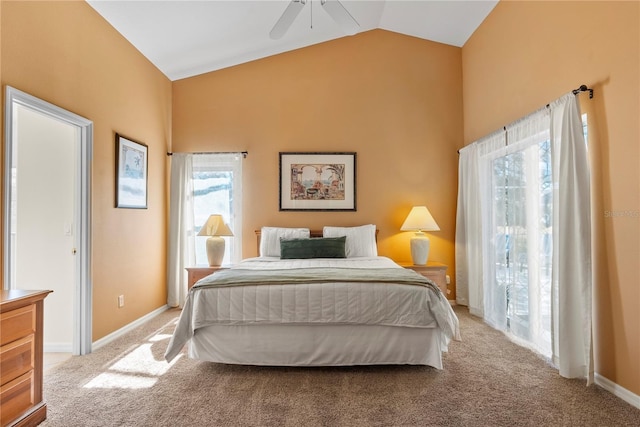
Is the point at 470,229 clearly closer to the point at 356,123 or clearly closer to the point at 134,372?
the point at 356,123

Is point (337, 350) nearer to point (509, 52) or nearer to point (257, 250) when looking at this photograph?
point (257, 250)

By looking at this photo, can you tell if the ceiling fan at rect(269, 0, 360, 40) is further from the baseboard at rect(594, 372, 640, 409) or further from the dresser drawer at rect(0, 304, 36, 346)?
the baseboard at rect(594, 372, 640, 409)

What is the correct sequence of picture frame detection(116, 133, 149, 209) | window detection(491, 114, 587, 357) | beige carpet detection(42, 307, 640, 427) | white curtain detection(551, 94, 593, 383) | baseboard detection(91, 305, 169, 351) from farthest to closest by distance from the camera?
picture frame detection(116, 133, 149, 209) < baseboard detection(91, 305, 169, 351) < window detection(491, 114, 587, 357) < white curtain detection(551, 94, 593, 383) < beige carpet detection(42, 307, 640, 427)

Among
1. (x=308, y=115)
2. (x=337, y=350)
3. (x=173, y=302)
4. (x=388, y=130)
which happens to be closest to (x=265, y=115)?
(x=308, y=115)

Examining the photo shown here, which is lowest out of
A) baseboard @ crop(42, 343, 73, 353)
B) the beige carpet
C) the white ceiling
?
the beige carpet

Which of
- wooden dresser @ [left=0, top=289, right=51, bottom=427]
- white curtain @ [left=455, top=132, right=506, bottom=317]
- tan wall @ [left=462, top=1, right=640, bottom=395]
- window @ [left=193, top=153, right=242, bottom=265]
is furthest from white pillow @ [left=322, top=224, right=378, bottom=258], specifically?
wooden dresser @ [left=0, top=289, right=51, bottom=427]

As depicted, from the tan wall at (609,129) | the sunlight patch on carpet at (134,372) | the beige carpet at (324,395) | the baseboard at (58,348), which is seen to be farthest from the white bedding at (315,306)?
the baseboard at (58,348)

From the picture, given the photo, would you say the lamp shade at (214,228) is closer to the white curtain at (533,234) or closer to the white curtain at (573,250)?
the white curtain at (533,234)

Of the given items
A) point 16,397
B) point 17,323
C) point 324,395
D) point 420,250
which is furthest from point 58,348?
point 420,250

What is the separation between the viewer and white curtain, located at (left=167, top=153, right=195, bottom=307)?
4.52m

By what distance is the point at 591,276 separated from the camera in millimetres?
2398

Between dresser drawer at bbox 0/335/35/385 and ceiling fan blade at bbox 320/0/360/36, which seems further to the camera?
ceiling fan blade at bbox 320/0/360/36

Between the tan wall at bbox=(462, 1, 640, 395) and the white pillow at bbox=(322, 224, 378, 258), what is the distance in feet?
7.18

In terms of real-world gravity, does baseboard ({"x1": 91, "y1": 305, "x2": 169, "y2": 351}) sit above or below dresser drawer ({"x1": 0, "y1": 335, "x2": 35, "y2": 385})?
below
